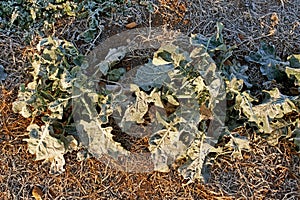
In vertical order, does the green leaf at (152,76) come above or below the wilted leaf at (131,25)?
below

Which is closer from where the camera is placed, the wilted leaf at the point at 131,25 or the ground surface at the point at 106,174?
the ground surface at the point at 106,174

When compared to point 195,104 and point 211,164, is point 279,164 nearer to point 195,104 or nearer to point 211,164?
point 211,164

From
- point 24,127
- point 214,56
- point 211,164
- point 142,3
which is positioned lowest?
point 211,164

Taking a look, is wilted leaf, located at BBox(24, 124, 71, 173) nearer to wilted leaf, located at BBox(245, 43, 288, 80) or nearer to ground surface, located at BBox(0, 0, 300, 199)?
ground surface, located at BBox(0, 0, 300, 199)

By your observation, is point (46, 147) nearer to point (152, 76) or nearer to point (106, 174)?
point (106, 174)

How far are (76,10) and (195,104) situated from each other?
101 cm

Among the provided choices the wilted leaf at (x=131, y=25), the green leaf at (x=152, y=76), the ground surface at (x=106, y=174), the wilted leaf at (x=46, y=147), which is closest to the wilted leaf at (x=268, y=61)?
the ground surface at (x=106, y=174)

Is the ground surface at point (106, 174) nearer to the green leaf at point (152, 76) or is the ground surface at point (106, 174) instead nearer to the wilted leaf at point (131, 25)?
the wilted leaf at point (131, 25)

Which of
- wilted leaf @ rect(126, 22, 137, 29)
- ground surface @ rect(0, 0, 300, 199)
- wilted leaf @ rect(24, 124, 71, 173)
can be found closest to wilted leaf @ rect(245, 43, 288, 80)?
ground surface @ rect(0, 0, 300, 199)

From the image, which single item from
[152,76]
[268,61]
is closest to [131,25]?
[152,76]

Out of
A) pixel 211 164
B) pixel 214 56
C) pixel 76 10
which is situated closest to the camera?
pixel 211 164

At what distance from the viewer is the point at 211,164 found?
8.55 feet

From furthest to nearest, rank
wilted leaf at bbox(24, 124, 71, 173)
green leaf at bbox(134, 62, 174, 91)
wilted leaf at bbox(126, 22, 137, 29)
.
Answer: wilted leaf at bbox(126, 22, 137, 29), green leaf at bbox(134, 62, 174, 91), wilted leaf at bbox(24, 124, 71, 173)

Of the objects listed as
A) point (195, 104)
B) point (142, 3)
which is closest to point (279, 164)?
point (195, 104)
